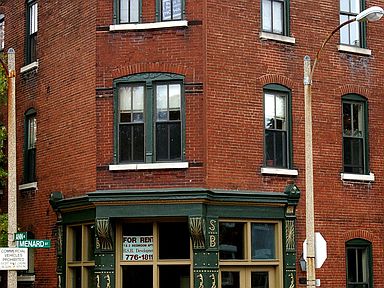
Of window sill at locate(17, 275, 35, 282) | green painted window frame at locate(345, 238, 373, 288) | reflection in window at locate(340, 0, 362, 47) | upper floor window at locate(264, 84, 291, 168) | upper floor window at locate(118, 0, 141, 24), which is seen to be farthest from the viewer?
window sill at locate(17, 275, 35, 282)

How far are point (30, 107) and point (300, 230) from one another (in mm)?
8608

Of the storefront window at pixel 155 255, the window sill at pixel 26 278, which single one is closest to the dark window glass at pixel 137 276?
the storefront window at pixel 155 255

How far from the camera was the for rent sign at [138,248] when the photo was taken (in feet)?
70.3

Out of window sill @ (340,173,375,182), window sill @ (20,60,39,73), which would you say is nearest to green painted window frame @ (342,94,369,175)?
window sill @ (340,173,375,182)

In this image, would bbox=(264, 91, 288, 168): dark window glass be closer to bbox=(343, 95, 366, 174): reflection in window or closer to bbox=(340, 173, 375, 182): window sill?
bbox=(340, 173, 375, 182): window sill

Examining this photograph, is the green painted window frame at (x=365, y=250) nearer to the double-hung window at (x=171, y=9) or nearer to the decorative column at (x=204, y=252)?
the decorative column at (x=204, y=252)

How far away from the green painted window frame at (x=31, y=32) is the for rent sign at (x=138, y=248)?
6789 mm

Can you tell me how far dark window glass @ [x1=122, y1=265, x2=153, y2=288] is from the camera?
70.5 ft

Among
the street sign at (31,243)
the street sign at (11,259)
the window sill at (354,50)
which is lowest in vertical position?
the street sign at (11,259)

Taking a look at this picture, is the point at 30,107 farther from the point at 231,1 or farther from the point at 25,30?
the point at 231,1

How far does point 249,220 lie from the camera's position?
853 inches

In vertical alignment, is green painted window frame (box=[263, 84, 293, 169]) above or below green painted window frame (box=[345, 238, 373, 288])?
above

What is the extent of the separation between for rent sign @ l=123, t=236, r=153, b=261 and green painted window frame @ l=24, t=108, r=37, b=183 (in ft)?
15.2

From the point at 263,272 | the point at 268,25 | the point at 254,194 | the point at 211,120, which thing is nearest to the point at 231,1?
the point at 268,25
